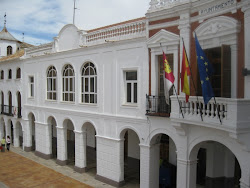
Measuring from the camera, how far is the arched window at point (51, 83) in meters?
19.3

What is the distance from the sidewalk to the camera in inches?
604

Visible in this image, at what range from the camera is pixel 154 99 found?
12.4 meters

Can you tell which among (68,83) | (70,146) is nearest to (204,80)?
(68,83)

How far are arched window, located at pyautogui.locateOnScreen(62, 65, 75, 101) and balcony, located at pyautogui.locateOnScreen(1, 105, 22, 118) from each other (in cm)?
746

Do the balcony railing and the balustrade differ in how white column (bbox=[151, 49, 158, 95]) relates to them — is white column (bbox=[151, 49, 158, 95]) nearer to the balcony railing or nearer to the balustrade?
the balcony railing

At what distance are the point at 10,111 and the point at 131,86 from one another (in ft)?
52.9

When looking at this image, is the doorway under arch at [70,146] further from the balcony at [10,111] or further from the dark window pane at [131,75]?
the dark window pane at [131,75]


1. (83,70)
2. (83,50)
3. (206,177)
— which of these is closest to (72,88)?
(83,70)

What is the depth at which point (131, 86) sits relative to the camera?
13820mm

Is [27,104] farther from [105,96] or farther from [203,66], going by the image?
[203,66]

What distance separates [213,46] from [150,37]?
3.34m

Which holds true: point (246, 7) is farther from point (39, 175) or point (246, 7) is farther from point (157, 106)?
point (39, 175)

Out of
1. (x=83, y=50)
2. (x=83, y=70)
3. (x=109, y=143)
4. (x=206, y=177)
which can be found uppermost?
(x=83, y=50)

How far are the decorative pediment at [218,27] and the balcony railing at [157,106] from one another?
135 inches
